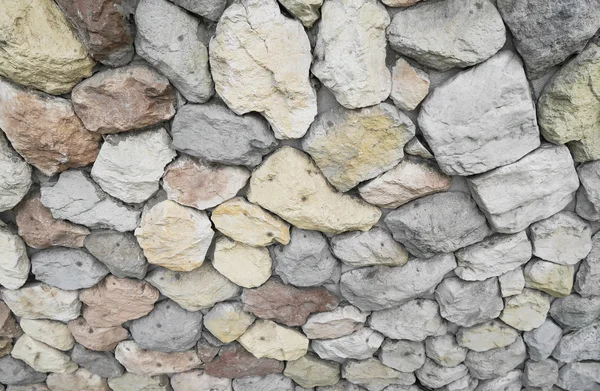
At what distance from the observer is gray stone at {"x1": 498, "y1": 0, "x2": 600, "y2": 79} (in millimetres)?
1040

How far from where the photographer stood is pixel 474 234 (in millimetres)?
1373

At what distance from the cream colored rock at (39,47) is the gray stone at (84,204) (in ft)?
0.85

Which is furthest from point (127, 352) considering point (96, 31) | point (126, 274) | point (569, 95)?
point (569, 95)

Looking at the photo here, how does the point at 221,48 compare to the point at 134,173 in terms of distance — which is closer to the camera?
the point at 221,48

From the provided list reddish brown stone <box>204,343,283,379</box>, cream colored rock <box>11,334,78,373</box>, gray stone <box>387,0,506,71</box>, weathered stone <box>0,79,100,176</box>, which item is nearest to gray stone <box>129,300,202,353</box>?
reddish brown stone <box>204,343,283,379</box>

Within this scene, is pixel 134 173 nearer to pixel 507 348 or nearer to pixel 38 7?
pixel 38 7

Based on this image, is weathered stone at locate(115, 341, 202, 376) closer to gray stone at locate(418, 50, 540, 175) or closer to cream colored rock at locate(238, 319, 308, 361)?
cream colored rock at locate(238, 319, 308, 361)

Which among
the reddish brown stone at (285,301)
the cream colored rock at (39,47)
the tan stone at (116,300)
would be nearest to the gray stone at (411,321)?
the reddish brown stone at (285,301)

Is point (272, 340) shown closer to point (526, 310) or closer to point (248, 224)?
point (248, 224)

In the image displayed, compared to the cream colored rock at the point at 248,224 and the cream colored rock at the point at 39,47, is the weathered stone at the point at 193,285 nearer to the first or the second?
the cream colored rock at the point at 248,224

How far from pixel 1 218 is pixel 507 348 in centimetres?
159

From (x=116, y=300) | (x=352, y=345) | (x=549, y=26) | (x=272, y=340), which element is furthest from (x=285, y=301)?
(x=549, y=26)

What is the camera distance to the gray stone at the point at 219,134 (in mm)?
1205

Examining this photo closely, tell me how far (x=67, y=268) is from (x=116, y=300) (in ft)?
0.56
